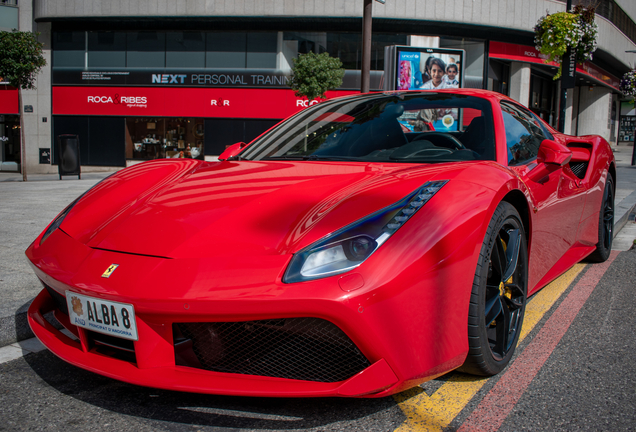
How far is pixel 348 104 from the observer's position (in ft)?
10.6

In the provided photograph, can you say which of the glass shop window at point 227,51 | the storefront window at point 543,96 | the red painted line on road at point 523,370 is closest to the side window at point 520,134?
the red painted line on road at point 523,370

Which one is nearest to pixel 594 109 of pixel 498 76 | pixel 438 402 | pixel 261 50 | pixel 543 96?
pixel 543 96

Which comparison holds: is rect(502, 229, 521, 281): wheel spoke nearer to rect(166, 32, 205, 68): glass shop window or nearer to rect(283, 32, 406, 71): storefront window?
rect(283, 32, 406, 71): storefront window

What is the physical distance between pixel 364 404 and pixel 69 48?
2429 cm

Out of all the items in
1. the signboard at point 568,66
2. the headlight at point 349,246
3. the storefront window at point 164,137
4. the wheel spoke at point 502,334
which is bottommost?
the wheel spoke at point 502,334

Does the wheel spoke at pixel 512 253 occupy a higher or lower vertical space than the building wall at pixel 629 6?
lower

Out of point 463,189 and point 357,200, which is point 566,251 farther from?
point 357,200

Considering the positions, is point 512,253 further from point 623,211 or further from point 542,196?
point 623,211

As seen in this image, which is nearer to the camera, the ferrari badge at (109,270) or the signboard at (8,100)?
the ferrari badge at (109,270)

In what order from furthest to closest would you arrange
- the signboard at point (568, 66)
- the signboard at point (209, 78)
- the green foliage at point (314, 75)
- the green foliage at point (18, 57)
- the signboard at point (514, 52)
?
1. the signboard at point (514, 52)
2. the signboard at point (209, 78)
3. the green foliage at point (314, 75)
4. the green foliage at point (18, 57)
5. the signboard at point (568, 66)

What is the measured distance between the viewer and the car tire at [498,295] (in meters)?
1.89

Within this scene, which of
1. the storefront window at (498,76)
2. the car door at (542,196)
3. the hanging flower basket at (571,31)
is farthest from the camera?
the storefront window at (498,76)

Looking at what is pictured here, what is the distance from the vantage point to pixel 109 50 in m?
21.8

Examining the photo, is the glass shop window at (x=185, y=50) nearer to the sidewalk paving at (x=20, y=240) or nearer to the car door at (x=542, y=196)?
the sidewalk paving at (x=20, y=240)
